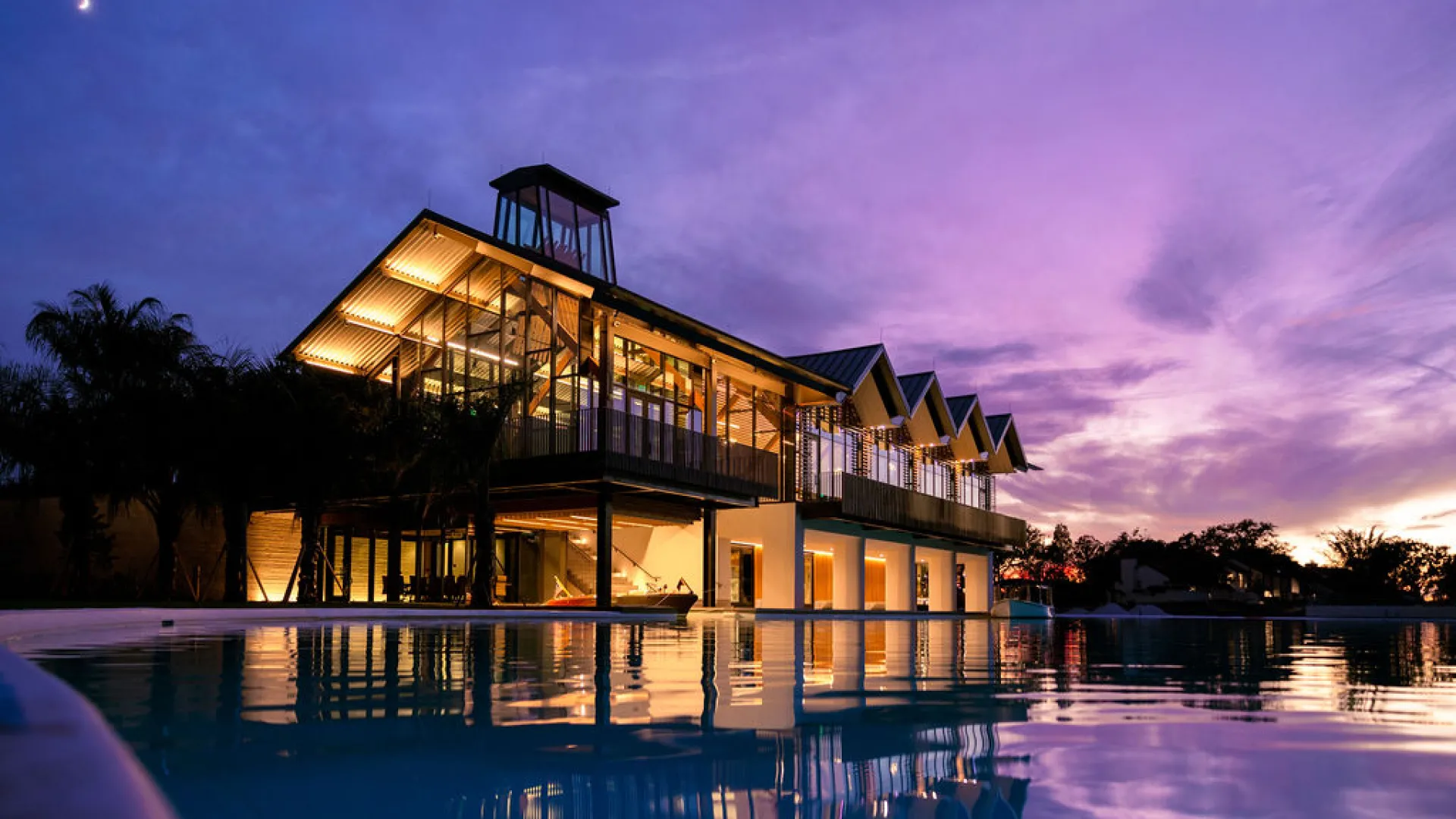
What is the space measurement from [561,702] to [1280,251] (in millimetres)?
28411

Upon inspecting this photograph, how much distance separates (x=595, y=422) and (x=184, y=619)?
11.8m

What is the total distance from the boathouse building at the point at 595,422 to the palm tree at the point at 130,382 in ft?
11.3

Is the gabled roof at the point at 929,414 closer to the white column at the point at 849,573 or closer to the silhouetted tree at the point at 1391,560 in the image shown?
the white column at the point at 849,573

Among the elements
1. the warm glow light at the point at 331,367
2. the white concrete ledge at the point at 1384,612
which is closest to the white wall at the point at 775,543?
the warm glow light at the point at 331,367

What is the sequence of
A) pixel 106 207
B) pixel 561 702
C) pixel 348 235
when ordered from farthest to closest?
pixel 348 235
pixel 106 207
pixel 561 702

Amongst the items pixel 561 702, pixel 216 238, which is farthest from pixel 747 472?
pixel 216 238

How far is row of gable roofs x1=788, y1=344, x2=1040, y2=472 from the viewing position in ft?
114

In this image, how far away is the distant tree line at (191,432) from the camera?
67.8ft

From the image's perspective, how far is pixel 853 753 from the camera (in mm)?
3320

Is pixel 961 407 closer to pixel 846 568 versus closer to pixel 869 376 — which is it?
pixel 869 376

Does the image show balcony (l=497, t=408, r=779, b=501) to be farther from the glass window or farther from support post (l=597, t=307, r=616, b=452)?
the glass window

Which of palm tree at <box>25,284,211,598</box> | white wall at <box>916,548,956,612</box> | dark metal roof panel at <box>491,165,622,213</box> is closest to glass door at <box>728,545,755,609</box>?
dark metal roof panel at <box>491,165,622,213</box>

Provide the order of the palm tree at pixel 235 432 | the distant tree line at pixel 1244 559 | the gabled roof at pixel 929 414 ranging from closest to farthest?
the palm tree at pixel 235 432 → the gabled roof at pixel 929 414 → the distant tree line at pixel 1244 559

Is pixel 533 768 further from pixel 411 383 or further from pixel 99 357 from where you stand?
pixel 411 383
